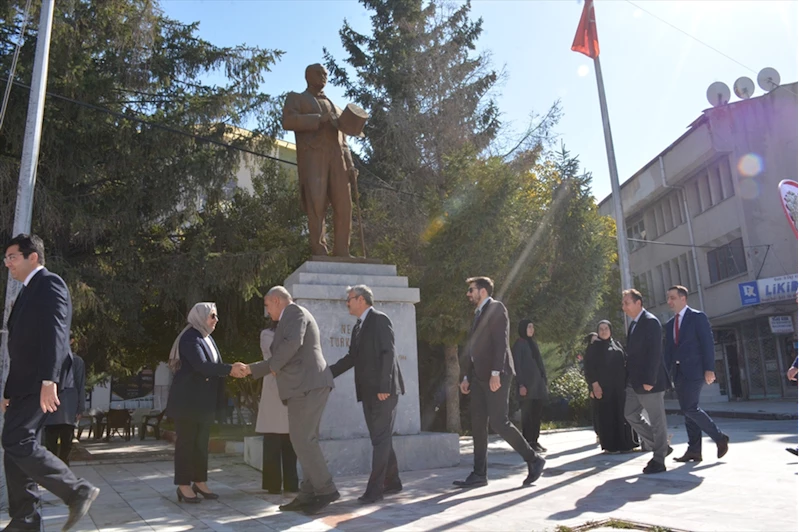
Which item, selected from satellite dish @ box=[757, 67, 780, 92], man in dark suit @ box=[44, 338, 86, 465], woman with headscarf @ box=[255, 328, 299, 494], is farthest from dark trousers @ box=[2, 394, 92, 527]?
satellite dish @ box=[757, 67, 780, 92]

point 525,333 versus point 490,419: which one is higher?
point 525,333

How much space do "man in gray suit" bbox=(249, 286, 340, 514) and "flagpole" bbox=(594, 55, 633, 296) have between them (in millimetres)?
9740

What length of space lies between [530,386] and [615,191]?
6.39m

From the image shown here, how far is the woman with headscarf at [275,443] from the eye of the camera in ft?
21.5

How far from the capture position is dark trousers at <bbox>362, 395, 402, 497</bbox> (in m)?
5.82

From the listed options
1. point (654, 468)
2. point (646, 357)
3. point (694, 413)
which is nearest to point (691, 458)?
point (694, 413)

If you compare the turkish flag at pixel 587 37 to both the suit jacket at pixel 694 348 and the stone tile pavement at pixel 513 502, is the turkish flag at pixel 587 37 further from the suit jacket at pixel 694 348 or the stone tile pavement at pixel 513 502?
the stone tile pavement at pixel 513 502

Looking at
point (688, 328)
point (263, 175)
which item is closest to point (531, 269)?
point (688, 328)

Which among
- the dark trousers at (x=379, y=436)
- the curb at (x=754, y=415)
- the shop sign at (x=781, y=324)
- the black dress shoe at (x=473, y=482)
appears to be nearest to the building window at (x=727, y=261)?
the shop sign at (x=781, y=324)

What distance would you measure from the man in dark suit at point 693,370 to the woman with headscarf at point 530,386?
8.29ft

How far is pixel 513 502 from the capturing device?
553 centimetres

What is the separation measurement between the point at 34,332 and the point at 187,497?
221 centimetres

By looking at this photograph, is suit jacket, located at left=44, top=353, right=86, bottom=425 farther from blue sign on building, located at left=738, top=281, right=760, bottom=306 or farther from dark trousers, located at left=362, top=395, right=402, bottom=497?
blue sign on building, located at left=738, top=281, right=760, bottom=306

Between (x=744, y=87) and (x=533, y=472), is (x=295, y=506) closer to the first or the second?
(x=533, y=472)
